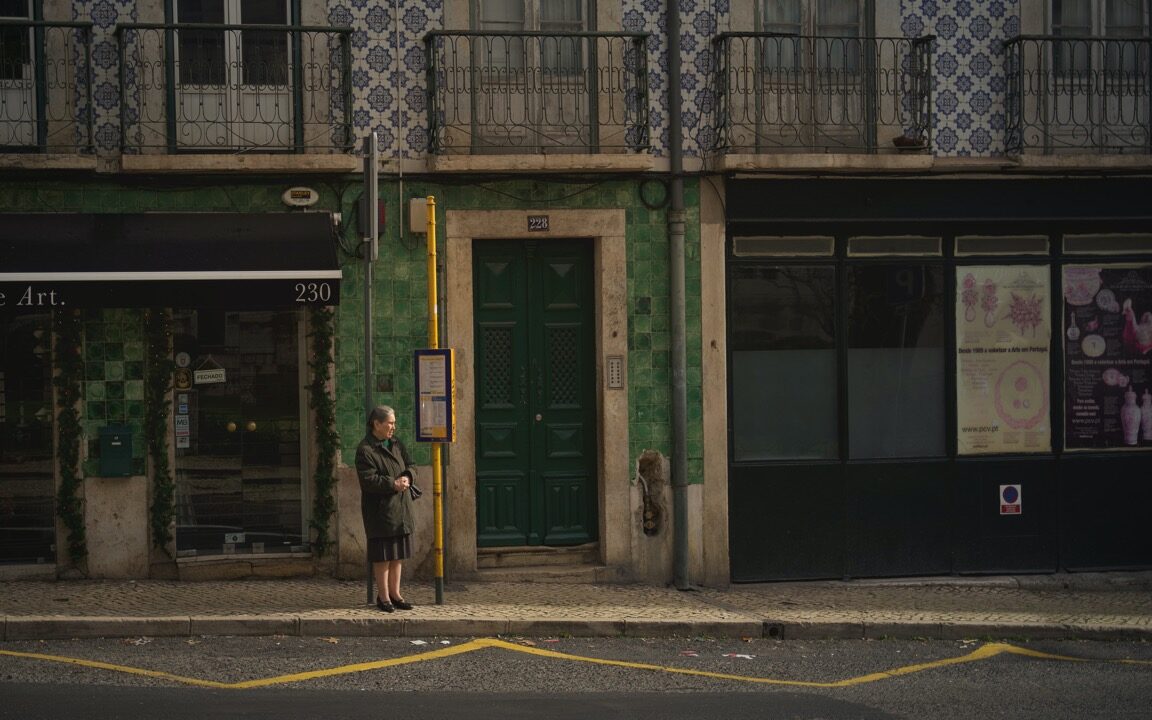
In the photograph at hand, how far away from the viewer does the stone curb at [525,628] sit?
1023 cm

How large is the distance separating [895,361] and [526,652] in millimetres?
5302

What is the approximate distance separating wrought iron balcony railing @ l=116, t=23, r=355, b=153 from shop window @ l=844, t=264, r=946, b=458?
16.3 ft

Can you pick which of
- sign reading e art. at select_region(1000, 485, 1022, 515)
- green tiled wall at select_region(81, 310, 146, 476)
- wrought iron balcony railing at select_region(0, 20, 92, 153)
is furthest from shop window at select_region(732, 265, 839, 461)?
wrought iron balcony railing at select_region(0, 20, 92, 153)

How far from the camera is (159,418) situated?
12438mm

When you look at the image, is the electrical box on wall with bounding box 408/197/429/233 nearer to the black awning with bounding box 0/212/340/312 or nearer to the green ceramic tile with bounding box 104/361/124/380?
the black awning with bounding box 0/212/340/312

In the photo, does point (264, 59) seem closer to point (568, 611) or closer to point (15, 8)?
point (15, 8)

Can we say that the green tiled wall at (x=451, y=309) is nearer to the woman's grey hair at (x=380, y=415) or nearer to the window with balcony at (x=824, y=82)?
the window with balcony at (x=824, y=82)

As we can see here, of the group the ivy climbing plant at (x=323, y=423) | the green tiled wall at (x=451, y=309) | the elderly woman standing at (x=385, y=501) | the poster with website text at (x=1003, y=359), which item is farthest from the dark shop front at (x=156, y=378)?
the poster with website text at (x=1003, y=359)

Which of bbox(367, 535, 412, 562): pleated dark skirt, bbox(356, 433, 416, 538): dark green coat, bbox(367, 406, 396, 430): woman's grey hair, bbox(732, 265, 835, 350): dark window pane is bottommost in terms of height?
bbox(367, 535, 412, 562): pleated dark skirt

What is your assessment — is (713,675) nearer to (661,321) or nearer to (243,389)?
(661,321)

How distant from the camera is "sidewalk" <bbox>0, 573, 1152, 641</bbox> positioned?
10.4 meters

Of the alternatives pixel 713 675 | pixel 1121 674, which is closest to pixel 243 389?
pixel 713 675

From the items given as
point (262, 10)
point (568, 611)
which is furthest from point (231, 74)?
point (568, 611)

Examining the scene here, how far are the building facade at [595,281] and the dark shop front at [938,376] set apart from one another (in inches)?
1.3
